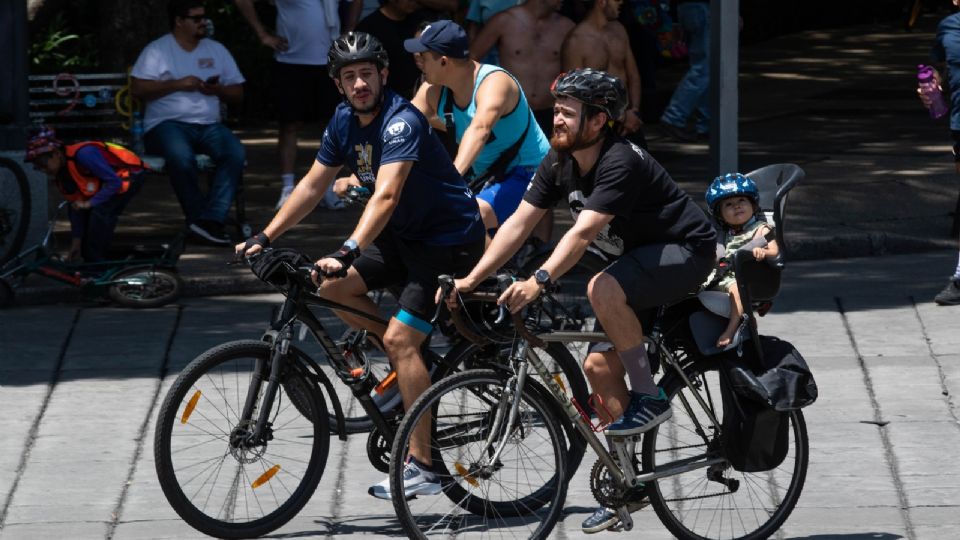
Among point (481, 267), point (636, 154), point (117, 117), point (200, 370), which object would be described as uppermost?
point (636, 154)

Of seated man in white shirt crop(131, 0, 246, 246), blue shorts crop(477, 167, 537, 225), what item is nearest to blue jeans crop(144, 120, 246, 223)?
seated man in white shirt crop(131, 0, 246, 246)

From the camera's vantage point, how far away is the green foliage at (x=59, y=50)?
58.0ft

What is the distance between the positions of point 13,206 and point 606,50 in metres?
3.87

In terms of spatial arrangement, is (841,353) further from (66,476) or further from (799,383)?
(66,476)

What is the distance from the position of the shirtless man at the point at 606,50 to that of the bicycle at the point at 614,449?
5232 millimetres

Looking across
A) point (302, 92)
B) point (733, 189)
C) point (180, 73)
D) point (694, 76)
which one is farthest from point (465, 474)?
point (694, 76)

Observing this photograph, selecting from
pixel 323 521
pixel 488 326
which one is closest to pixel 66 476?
pixel 323 521

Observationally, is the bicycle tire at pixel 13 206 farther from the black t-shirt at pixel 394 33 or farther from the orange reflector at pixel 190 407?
the orange reflector at pixel 190 407

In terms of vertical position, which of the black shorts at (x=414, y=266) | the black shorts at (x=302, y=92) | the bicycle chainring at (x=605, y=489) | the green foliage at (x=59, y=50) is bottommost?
the green foliage at (x=59, y=50)

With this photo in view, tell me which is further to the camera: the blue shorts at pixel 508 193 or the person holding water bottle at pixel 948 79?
the person holding water bottle at pixel 948 79

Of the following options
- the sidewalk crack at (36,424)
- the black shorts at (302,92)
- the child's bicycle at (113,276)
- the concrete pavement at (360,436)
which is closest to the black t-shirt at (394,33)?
the black shorts at (302,92)

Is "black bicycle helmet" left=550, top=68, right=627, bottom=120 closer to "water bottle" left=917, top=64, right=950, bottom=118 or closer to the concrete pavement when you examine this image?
the concrete pavement

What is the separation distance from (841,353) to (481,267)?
3517 millimetres

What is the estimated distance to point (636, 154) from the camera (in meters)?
5.88
